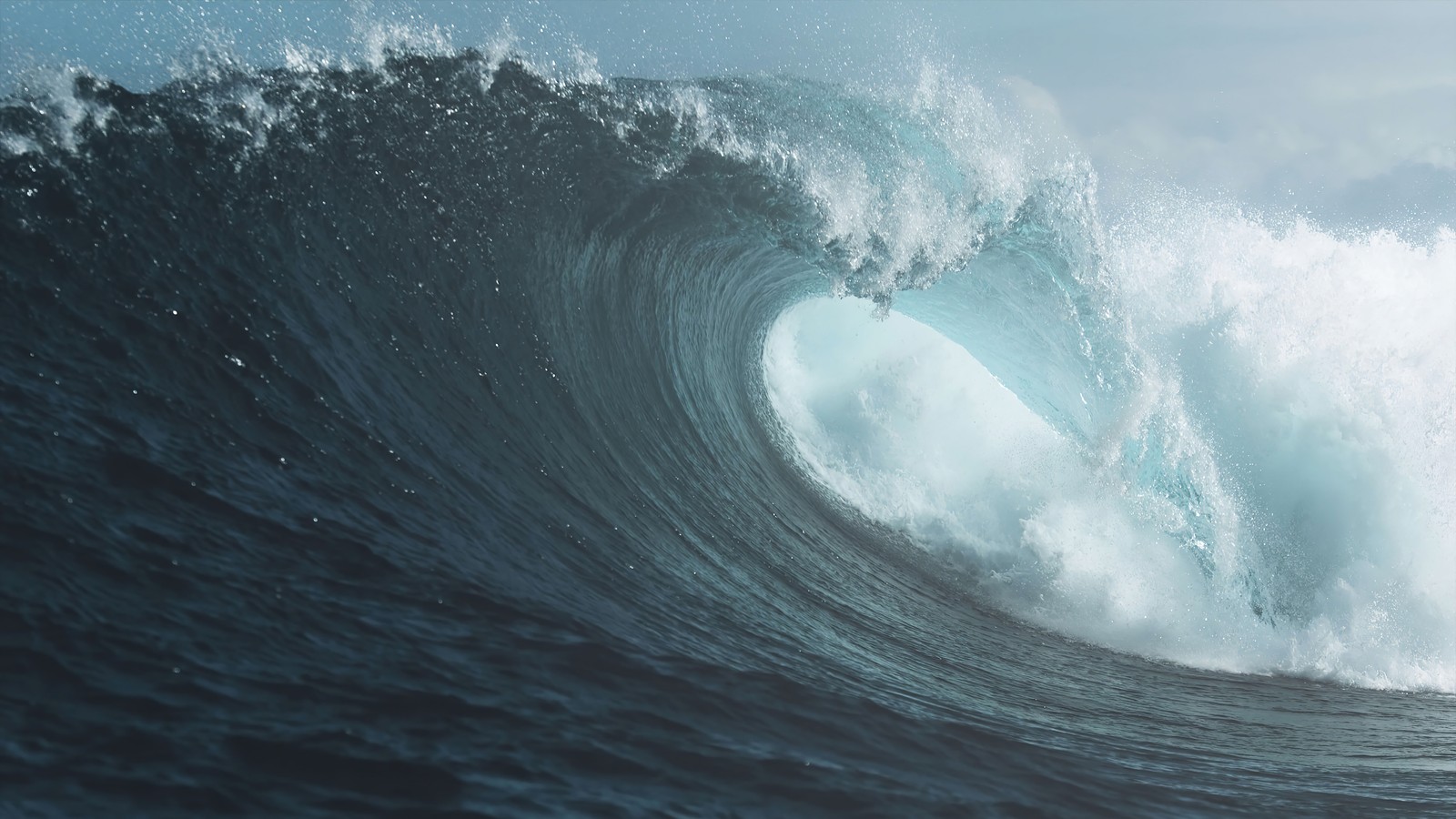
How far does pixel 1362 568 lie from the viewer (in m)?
10.1

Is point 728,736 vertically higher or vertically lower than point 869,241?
lower

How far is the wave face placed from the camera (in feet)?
11.0

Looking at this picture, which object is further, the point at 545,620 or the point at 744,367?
the point at 744,367

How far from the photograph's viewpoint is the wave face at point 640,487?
3340 mm

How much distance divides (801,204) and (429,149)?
15.0ft

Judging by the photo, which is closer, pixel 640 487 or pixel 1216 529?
pixel 640 487

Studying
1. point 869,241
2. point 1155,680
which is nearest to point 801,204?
point 869,241

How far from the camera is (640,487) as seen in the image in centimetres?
732

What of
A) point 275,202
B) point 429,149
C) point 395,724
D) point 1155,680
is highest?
point 429,149

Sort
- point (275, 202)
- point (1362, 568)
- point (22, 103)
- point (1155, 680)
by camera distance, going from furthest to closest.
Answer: point (1362, 568) → point (22, 103) → point (275, 202) → point (1155, 680)

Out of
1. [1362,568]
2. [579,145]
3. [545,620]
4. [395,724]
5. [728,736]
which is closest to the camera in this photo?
[395,724]

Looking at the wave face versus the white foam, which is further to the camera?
the white foam

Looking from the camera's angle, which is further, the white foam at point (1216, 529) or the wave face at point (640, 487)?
the white foam at point (1216, 529)

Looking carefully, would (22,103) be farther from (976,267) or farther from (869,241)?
(976,267)
